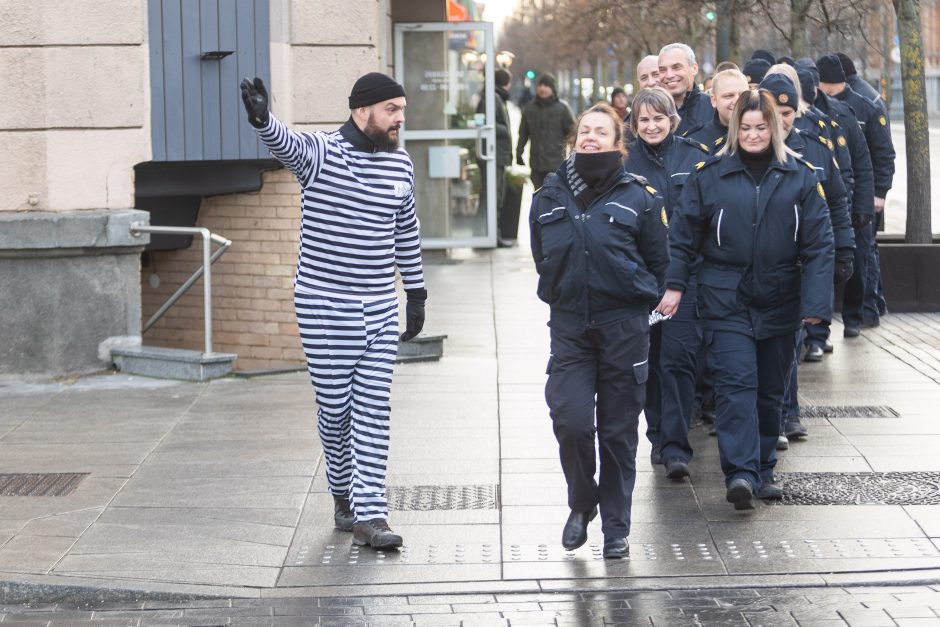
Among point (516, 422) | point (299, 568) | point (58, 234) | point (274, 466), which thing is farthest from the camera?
point (58, 234)

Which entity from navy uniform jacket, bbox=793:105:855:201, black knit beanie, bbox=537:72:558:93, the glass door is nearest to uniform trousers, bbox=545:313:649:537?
navy uniform jacket, bbox=793:105:855:201

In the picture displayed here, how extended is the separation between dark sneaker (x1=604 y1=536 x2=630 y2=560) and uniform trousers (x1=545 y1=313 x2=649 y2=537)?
0.02m

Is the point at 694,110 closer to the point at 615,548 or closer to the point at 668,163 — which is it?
the point at 668,163

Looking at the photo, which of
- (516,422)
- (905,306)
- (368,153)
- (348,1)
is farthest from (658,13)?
(368,153)

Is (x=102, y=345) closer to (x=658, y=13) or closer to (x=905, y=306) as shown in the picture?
(x=905, y=306)

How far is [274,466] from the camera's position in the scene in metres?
7.79

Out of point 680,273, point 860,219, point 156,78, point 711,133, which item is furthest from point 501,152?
point 680,273

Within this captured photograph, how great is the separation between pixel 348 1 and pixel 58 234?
8.09ft

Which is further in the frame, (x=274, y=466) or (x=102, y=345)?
(x=102, y=345)

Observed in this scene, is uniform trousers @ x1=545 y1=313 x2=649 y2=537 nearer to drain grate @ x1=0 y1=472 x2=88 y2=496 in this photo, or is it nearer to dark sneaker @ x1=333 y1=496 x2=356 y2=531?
dark sneaker @ x1=333 y1=496 x2=356 y2=531

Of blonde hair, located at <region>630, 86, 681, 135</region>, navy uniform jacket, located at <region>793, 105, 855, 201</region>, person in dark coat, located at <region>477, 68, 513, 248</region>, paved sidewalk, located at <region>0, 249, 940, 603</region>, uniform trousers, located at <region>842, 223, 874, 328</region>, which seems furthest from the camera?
person in dark coat, located at <region>477, 68, 513, 248</region>

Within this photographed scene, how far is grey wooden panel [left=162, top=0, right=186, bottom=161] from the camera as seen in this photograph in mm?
10398

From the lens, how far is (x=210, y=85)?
34.7ft

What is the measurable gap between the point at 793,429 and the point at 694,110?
1749 millimetres
